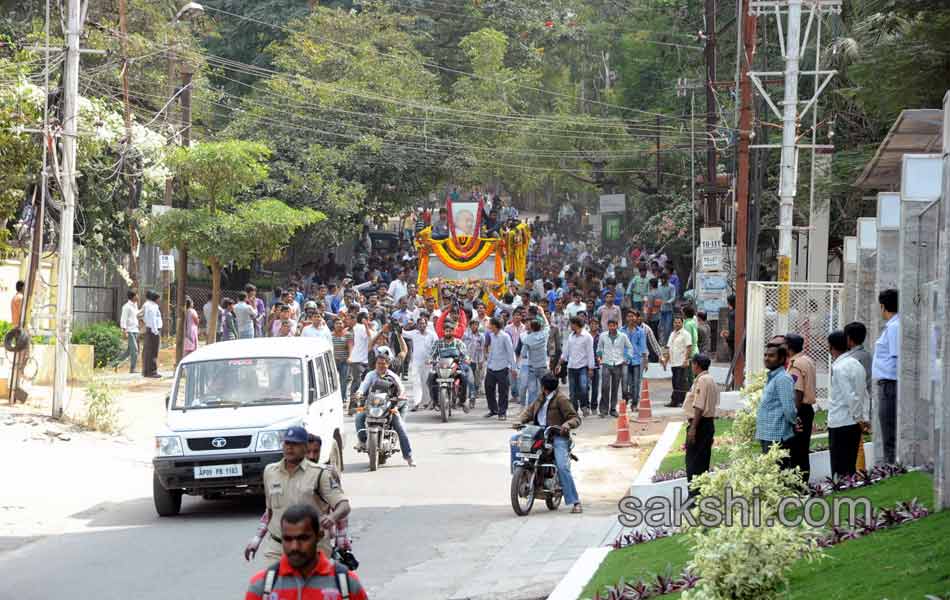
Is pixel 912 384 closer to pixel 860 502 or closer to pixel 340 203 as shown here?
pixel 860 502

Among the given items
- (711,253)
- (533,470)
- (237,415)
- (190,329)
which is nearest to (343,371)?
(190,329)

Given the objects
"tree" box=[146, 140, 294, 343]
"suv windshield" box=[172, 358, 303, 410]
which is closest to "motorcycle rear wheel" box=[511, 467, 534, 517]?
"suv windshield" box=[172, 358, 303, 410]

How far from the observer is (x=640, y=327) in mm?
23266

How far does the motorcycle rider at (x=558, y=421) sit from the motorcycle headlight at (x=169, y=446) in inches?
140

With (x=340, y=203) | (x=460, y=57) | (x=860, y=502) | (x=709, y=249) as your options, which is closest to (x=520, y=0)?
(x=460, y=57)

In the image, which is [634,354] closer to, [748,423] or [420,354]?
[420,354]

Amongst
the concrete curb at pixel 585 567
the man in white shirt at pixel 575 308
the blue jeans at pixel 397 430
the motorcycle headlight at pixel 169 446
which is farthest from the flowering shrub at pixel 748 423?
the man in white shirt at pixel 575 308

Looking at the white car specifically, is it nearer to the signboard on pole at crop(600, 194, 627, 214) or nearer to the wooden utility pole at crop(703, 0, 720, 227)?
the wooden utility pole at crop(703, 0, 720, 227)

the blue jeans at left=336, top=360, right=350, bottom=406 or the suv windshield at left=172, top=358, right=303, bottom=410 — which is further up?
the suv windshield at left=172, top=358, right=303, bottom=410

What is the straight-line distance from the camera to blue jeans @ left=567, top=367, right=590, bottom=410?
22656mm

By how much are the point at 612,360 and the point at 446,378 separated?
294 cm

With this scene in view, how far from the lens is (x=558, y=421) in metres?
13.9

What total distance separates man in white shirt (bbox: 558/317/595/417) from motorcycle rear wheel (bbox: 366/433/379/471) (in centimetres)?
599

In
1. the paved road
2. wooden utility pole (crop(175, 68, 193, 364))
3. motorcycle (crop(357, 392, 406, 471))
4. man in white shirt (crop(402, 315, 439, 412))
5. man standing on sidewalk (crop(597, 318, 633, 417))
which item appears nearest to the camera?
the paved road
